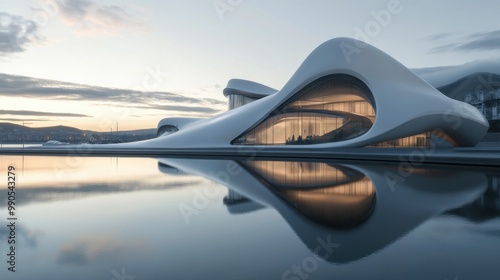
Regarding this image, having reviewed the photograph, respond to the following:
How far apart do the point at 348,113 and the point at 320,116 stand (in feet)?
7.25

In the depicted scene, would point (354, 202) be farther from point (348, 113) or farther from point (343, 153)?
point (348, 113)

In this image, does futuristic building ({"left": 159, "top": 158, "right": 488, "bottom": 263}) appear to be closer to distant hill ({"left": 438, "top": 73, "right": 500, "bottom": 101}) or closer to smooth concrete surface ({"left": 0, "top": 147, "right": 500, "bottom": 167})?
smooth concrete surface ({"left": 0, "top": 147, "right": 500, "bottom": 167})

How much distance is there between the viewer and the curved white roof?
160 ft

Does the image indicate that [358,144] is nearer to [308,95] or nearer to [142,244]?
[308,95]

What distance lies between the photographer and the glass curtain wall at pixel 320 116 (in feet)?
92.3

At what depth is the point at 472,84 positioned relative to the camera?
58938mm

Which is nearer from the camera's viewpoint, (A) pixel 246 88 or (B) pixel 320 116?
(B) pixel 320 116

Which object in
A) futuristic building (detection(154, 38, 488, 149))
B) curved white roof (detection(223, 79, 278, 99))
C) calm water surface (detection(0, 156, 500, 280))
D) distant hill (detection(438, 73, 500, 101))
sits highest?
distant hill (detection(438, 73, 500, 101))

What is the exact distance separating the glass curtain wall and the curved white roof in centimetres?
1907

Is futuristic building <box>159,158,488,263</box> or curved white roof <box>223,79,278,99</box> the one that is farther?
curved white roof <box>223,79,278,99</box>

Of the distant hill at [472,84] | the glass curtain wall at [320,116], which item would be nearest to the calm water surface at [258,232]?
the glass curtain wall at [320,116]

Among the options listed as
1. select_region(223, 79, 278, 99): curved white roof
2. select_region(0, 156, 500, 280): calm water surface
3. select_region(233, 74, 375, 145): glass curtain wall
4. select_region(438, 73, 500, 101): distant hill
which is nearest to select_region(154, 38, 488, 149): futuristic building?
select_region(233, 74, 375, 145): glass curtain wall

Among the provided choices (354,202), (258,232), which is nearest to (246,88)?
(354,202)

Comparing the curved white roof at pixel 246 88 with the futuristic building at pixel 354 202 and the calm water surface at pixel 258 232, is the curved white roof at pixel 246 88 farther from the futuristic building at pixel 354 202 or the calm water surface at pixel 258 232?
the calm water surface at pixel 258 232
